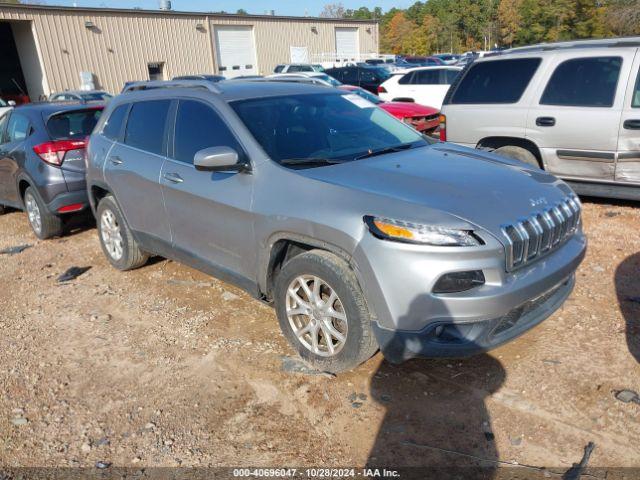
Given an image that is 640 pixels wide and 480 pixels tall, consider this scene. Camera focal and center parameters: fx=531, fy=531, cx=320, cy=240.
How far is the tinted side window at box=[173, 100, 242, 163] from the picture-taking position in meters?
3.85

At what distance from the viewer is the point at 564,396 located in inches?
121

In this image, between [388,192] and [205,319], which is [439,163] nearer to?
[388,192]

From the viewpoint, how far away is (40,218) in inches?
261

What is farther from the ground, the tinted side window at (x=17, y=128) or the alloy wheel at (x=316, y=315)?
the tinted side window at (x=17, y=128)

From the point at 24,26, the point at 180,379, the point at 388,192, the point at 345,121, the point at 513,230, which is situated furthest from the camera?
the point at 24,26

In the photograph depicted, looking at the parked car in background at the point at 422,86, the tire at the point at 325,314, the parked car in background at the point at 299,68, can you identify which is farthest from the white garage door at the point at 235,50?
the tire at the point at 325,314

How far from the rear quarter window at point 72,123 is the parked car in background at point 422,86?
9.55 m

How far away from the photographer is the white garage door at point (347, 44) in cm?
3994

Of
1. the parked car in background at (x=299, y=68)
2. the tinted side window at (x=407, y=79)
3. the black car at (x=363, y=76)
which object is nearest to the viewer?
the tinted side window at (x=407, y=79)

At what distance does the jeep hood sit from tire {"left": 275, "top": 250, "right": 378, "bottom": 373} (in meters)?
0.45

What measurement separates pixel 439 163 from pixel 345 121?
35.6 inches

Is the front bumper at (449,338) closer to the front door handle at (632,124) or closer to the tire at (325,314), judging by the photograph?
the tire at (325,314)

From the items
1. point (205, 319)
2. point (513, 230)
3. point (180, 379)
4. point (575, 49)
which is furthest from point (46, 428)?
point (575, 49)

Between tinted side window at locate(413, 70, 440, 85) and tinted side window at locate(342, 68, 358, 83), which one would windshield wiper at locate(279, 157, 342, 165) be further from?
tinted side window at locate(342, 68, 358, 83)
